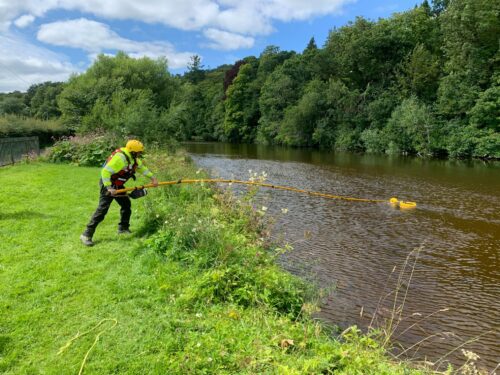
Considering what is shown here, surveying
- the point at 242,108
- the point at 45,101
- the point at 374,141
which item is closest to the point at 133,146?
the point at 374,141

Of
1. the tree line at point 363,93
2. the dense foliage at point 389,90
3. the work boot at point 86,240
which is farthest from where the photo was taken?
the dense foliage at point 389,90

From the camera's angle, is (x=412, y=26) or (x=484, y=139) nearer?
(x=484, y=139)

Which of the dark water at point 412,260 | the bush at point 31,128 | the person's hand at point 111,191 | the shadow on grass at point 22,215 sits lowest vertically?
the dark water at point 412,260

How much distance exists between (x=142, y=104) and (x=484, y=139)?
1147 inches

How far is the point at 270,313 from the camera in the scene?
16.1 feet

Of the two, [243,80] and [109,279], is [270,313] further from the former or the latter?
[243,80]

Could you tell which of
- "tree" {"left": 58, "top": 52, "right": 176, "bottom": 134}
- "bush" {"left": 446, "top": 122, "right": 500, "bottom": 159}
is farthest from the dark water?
"bush" {"left": 446, "top": 122, "right": 500, "bottom": 159}

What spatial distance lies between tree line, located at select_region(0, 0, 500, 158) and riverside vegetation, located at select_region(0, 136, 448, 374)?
16.5 meters

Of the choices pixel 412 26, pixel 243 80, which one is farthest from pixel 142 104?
pixel 243 80

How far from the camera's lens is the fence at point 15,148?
19000 mm

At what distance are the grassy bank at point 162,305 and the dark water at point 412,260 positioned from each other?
1.29 metres

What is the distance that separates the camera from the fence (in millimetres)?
19000

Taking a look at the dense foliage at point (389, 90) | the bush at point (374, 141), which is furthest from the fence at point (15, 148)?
the bush at point (374, 141)

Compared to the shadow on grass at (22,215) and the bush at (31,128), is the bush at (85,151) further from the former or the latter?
the shadow on grass at (22,215)
